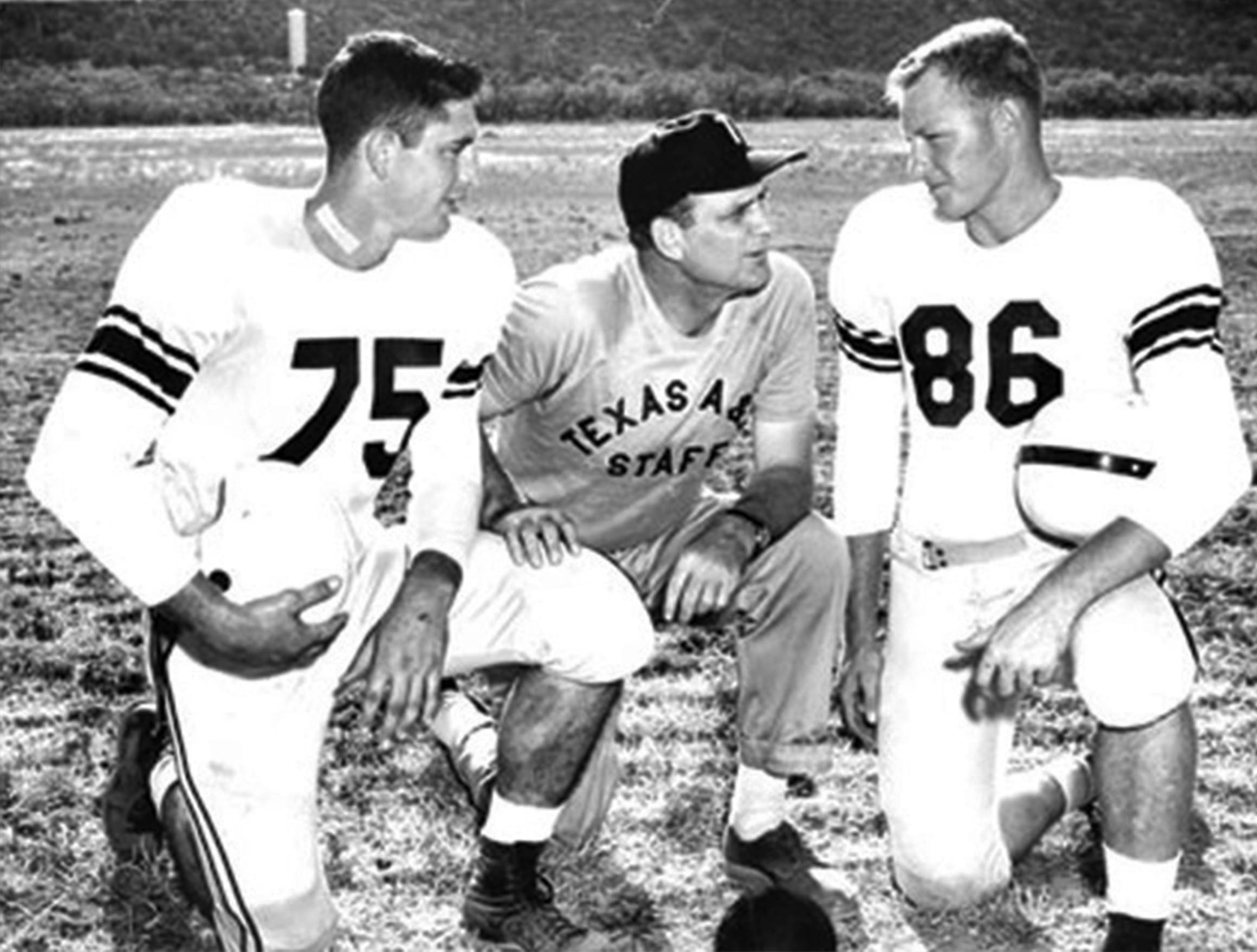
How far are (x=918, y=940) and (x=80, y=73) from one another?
30.3 metres

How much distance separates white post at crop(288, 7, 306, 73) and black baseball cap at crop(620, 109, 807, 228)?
25597 mm

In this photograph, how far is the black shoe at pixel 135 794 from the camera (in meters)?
4.11

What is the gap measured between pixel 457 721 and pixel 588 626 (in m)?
0.76

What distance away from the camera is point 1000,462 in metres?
4.02

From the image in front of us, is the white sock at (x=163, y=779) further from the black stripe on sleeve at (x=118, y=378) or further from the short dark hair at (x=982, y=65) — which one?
the short dark hair at (x=982, y=65)

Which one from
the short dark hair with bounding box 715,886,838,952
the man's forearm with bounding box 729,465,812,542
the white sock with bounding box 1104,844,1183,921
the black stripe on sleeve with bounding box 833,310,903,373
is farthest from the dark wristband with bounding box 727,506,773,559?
the short dark hair with bounding box 715,886,838,952

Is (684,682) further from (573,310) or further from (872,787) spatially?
(573,310)

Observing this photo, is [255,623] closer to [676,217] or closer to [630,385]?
[630,385]

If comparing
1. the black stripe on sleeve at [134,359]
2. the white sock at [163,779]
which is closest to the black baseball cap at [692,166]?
the black stripe on sleeve at [134,359]

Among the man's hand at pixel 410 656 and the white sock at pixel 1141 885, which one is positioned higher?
the man's hand at pixel 410 656

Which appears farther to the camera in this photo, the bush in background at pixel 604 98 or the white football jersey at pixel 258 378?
the bush in background at pixel 604 98

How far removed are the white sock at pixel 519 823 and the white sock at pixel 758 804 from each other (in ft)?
1.48

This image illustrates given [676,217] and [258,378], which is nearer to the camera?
[258,378]

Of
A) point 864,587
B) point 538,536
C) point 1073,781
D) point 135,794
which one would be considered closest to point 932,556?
point 864,587
